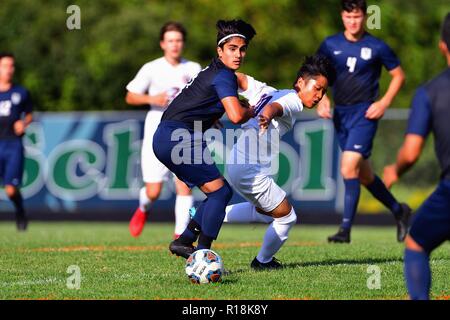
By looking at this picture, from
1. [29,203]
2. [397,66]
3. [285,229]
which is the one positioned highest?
[397,66]

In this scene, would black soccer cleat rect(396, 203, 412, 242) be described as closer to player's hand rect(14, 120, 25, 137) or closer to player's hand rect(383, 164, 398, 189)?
player's hand rect(383, 164, 398, 189)

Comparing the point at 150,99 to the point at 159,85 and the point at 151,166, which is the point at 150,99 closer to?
the point at 159,85

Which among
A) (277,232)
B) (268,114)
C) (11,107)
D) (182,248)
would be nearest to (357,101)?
(277,232)

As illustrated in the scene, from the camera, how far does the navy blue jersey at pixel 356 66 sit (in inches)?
454

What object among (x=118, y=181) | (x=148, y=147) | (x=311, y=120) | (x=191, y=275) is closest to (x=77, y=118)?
(x=118, y=181)

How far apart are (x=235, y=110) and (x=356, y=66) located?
4.37 meters

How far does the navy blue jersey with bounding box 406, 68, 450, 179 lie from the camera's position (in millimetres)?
5648

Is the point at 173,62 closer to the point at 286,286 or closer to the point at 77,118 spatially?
the point at 286,286

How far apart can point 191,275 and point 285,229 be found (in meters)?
1.09

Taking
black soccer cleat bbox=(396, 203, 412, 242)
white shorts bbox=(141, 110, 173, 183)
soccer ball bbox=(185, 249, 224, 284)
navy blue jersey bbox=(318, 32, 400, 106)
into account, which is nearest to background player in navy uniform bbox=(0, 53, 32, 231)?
white shorts bbox=(141, 110, 173, 183)

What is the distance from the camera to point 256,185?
812 centimetres

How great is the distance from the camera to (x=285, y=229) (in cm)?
823

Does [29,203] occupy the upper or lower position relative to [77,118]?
lower

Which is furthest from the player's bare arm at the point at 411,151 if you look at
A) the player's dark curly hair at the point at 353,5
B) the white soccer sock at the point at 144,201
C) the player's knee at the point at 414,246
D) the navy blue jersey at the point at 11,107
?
the navy blue jersey at the point at 11,107
